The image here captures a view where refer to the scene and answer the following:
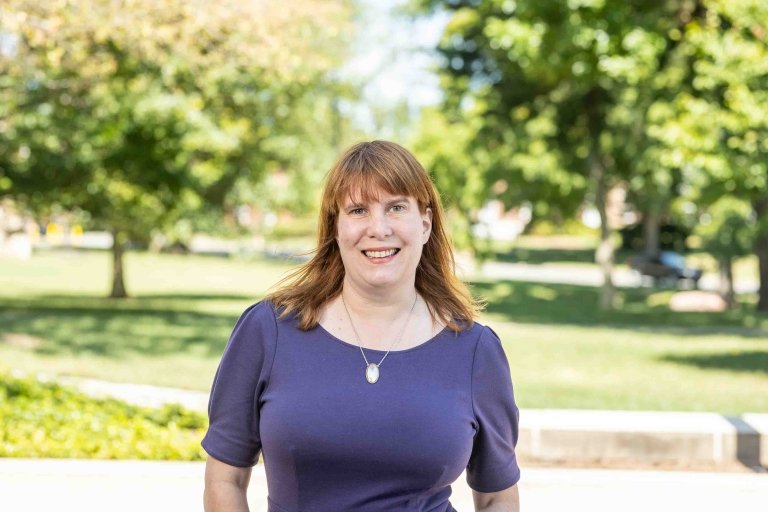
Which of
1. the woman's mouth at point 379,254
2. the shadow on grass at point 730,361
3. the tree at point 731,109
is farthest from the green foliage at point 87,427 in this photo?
the tree at point 731,109

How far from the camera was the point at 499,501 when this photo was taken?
268 centimetres

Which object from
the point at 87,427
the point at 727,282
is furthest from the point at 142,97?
the point at 727,282

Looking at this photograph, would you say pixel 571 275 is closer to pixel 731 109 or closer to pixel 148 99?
pixel 148 99

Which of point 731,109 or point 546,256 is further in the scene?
point 546,256

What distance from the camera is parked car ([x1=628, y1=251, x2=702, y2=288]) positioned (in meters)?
42.0

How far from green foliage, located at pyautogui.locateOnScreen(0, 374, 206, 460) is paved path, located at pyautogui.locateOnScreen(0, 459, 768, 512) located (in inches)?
24.9

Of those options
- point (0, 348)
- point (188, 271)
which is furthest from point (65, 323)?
point (188, 271)

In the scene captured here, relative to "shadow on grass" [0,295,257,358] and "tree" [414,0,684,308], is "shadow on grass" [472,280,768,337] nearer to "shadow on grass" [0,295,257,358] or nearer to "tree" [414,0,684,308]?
"tree" [414,0,684,308]

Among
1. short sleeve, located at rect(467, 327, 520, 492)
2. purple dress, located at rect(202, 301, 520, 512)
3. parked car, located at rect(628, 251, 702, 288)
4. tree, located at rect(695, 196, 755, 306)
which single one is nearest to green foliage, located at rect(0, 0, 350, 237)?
purple dress, located at rect(202, 301, 520, 512)

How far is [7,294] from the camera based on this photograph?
28.4 metres

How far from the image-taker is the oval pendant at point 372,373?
2.48 meters

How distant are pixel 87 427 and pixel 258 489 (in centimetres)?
227

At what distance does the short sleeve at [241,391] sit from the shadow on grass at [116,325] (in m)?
13.1

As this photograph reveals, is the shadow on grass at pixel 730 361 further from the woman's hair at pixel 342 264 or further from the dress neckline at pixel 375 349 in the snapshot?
the dress neckline at pixel 375 349
